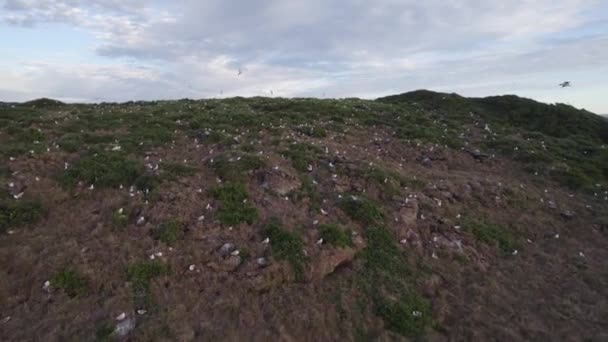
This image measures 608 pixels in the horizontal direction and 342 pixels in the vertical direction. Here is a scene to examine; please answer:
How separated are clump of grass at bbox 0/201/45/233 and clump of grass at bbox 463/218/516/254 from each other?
985 cm

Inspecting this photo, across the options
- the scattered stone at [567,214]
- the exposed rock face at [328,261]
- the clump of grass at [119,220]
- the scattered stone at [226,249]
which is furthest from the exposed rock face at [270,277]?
the scattered stone at [567,214]

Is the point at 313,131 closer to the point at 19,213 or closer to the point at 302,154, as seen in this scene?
the point at 302,154

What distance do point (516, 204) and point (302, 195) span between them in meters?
6.32

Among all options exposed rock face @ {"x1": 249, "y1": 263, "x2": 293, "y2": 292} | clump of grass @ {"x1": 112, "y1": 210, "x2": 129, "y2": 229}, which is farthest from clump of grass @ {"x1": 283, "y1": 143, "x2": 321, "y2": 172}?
clump of grass @ {"x1": 112, "y1": 210, "x2": 129, "y2": 229}

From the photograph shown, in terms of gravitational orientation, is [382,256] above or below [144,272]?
below

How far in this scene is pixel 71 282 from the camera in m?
8.42

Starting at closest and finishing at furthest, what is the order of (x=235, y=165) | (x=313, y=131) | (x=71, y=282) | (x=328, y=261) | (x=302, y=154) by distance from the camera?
(x=71, y=282)
(x=328, y=261)
(x=235, y=165)
(x=302, y=154)
(x=313, y=131)

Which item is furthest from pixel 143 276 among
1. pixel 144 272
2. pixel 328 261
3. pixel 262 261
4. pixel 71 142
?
pixel 71 142

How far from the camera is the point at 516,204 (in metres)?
13.5

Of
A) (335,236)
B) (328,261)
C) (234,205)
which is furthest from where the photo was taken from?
(234,205)

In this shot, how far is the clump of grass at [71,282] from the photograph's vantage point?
327 inches

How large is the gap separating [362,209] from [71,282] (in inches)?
249

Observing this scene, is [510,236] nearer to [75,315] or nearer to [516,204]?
[516,204]

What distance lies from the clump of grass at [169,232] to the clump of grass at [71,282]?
5.33 ft
